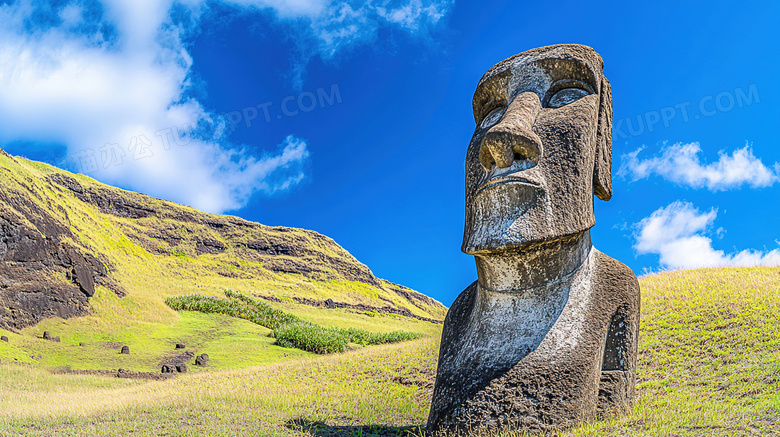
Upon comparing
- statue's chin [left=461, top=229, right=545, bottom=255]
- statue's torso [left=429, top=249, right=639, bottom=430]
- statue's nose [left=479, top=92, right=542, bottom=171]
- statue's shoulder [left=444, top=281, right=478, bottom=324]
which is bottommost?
statue's torso [left=429, top=249, right=639, bottom=430]

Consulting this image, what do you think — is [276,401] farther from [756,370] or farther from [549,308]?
[756,370]

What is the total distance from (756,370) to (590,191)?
3.83m

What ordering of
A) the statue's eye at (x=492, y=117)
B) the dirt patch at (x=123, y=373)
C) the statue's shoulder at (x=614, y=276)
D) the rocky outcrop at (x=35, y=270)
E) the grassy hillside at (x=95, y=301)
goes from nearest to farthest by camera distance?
the statue's shoulder at (x=614, y=276) < the statue's eye at (x=492, y=117) < the dirt patch at (x=123, y=373) < the grassy hillside at (x=95, y=301) < the rocky outcrop at (x=35, y=270)

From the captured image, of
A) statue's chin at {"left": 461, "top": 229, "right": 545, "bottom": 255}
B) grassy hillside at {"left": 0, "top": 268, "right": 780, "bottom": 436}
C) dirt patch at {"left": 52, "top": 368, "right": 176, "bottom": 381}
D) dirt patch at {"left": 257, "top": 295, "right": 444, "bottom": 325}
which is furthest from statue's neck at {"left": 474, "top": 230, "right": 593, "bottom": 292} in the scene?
dirt patch at {"left": 257, "top": 295, "right": 444, "bottom": 325}

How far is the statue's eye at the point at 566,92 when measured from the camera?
4875 millimetres

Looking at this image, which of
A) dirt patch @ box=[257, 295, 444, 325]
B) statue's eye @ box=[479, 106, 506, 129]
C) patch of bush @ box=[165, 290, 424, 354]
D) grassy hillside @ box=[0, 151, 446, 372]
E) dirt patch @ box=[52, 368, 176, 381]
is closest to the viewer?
statue's eye @ box=[479, 106, 506, 129]

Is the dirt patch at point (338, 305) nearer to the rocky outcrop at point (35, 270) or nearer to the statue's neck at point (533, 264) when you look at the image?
the rocky outcrop at point (35, 270)

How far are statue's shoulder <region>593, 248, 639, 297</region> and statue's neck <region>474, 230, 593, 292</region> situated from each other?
12.2 inches

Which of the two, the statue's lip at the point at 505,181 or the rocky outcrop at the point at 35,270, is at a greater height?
the rocky outcrop at the point at 35,270

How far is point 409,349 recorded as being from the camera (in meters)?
11.8

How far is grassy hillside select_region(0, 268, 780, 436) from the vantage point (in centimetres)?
474

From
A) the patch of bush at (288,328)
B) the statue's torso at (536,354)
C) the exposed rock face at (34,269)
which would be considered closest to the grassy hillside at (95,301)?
the exposed rock face at (34,269)

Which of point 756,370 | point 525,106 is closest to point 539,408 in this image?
point 525,106

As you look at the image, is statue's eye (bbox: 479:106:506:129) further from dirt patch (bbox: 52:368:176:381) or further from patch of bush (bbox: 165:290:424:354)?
patch of bush (bbox: 165:290:424:354)
